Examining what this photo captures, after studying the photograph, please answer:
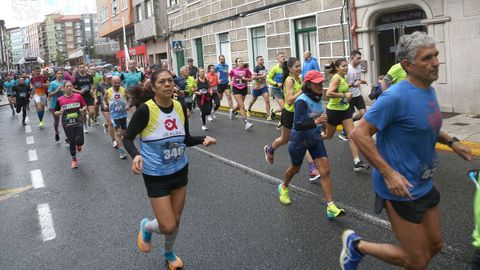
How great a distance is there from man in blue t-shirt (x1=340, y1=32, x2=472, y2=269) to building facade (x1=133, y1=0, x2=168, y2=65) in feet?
94.7

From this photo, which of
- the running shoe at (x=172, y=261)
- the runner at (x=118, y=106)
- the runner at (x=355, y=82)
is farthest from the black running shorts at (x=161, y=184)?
the runner at (x=118, y=106)

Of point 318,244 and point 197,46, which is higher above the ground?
point 197,46

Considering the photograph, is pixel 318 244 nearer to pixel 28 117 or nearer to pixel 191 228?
pixel 191 228

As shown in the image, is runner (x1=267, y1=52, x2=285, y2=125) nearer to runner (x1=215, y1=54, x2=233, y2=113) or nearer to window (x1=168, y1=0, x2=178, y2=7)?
runner (x1=215, y1=54, x2=233, y2=113)

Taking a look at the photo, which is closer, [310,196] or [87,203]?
[310,196]

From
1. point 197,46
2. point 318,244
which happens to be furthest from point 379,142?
point 197,46

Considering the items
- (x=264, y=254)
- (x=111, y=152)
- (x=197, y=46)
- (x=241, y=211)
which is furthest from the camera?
(x=197, y=46)

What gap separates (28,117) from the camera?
19953 millimetres

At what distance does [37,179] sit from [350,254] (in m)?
6.43

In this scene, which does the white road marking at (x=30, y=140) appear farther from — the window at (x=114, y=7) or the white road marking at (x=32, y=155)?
the window at (x=114, y=7)

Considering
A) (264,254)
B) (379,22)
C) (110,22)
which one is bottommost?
(264,254)

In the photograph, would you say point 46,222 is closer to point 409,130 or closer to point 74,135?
point 74,135

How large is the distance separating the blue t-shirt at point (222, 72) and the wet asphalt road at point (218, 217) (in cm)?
626

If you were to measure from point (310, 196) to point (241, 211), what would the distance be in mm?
954
